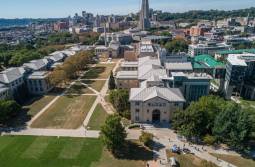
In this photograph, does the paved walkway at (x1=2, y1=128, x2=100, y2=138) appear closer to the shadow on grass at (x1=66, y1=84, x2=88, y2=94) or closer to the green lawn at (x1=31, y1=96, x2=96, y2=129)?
the green lawn at (x1=31, y1=96, x2=96, y2=129)

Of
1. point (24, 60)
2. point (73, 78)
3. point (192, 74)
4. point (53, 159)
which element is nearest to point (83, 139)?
point (53, 159)

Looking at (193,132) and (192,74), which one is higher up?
(192,74)

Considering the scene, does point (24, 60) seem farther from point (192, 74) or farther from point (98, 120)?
point (192, 74)

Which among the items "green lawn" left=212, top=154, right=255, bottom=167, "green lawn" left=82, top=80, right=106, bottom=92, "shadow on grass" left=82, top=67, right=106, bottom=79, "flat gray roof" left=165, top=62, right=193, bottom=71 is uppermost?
"flat gray roof" left=165, top=62, right=193, bottom=71

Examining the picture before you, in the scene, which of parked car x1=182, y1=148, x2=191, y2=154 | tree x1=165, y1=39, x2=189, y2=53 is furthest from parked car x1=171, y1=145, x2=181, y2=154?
tree x1=165, y1=39, x2=189, y2=53

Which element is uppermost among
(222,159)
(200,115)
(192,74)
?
(192,74)

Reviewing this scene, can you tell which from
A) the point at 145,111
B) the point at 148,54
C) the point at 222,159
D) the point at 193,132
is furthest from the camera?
the point at 148,54

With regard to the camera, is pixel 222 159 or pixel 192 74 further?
pixel 192 74
